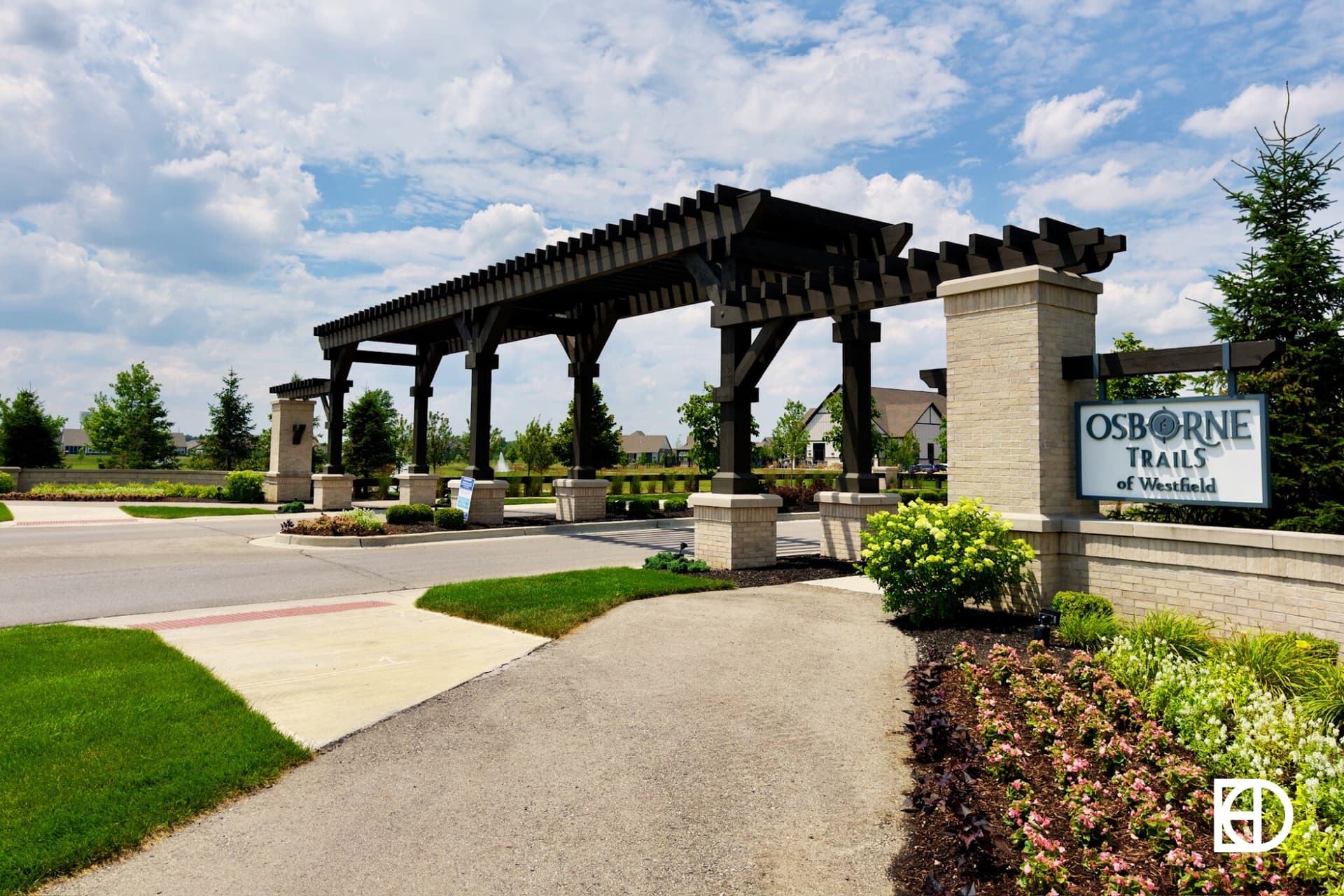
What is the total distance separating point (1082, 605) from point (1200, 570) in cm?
118

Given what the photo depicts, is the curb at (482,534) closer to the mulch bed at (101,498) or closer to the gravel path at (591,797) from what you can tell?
the gravel path at (591,797)

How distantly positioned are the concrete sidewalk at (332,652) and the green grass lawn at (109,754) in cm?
35

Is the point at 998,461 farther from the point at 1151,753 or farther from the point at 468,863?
the point at 468,863

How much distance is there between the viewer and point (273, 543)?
17781mm

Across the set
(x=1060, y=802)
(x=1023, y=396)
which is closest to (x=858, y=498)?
(x=1023, y=396)

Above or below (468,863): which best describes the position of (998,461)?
above

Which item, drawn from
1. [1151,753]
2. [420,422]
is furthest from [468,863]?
[420,422]

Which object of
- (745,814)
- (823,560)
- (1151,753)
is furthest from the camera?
(823,560)

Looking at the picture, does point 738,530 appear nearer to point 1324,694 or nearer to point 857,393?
point 857,393

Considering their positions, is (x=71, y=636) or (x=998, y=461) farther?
(x=998, y=461)

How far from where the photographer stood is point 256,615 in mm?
10078

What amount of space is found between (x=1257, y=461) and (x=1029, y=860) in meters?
6.16

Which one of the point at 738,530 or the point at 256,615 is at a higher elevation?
the point at 738,530

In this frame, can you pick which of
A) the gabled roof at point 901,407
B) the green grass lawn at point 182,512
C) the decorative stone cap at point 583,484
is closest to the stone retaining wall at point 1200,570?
the decorative stone cap at point 583,484
